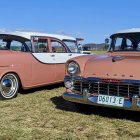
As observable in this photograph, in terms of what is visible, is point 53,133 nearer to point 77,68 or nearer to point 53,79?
point 77,68

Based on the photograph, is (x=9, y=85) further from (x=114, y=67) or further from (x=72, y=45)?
(x=72, y=45)

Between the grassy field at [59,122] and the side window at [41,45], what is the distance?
1.52 m

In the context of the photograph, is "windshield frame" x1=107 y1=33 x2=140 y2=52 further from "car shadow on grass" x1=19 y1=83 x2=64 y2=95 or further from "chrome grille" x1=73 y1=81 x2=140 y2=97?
"car shadow on grass" x1=19 y1=83 x2=64 y2=95

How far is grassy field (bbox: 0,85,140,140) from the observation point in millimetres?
5098

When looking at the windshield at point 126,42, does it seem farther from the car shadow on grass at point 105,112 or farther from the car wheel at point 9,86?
the car wheel at point 9,86

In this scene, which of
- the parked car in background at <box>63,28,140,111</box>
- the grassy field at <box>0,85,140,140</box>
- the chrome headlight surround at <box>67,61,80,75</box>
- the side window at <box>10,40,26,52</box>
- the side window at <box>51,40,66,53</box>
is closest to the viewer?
the grassy field at <box>0,85,140,140</box>

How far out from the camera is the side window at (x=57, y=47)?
9.57 metres

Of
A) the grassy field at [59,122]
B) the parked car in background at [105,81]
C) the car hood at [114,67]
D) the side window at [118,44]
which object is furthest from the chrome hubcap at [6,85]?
the side window at [118,44]

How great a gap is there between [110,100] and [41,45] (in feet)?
11.9

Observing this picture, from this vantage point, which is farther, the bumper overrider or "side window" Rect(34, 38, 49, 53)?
"side window" Rect(34, 38, 49, 53)

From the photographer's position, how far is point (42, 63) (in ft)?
29.0

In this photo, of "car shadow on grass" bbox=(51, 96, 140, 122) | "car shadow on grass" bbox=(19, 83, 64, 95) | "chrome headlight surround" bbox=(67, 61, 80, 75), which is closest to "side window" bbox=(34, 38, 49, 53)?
"car shadow on grass" bbox=(19, 83, 64, 95)

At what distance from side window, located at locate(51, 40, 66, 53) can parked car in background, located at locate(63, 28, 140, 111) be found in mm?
2947

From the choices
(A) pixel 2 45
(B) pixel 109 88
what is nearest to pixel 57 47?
(A) pixel 2 45
